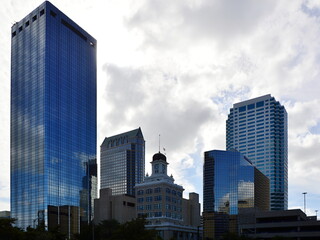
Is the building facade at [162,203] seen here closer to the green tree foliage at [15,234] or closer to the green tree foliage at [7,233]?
the green tree foliage at [15,234]

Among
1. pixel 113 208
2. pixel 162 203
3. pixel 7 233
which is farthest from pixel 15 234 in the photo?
pixel 113 208

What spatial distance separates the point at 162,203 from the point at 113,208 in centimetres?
4708

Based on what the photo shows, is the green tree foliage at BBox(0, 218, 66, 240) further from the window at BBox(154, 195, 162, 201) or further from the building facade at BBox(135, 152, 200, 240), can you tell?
the window at BBox(154, 195, 162, 201)

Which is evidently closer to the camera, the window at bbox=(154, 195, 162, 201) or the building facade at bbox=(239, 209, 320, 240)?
the building facade at bbox=(239, 209, 320, 240)

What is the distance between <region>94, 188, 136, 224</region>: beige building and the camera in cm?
17925

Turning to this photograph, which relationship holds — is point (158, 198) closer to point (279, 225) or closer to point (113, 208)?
point (279, 225)

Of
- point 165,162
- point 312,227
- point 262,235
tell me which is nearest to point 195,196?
point 165,162

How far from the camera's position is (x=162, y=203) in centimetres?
14175

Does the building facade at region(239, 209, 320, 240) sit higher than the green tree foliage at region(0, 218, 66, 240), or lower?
lower

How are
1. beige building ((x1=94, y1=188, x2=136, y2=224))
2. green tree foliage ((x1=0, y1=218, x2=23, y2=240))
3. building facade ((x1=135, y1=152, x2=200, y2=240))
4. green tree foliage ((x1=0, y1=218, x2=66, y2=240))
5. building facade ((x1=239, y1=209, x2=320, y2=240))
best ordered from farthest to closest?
beige building ((x1=94, y1=188, x2=136, y2=224)) → building facade ((x1=135, y1=152, x2=200, y2=240)) → building facade ((x1=239, y1=209, x2=320, y2=240)) → green tree foliage ((x1=0, y1=218, x2=66, y2=240)) → green tree foliage ((x1=0, y1=218, x2=23, y2=240))

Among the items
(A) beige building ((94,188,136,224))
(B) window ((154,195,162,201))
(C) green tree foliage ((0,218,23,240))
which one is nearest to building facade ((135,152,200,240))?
(B) window ((154,195,162,201))

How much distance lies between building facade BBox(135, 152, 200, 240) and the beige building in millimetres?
32859

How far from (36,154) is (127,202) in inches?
2086

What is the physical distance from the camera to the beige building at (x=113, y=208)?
588ft
